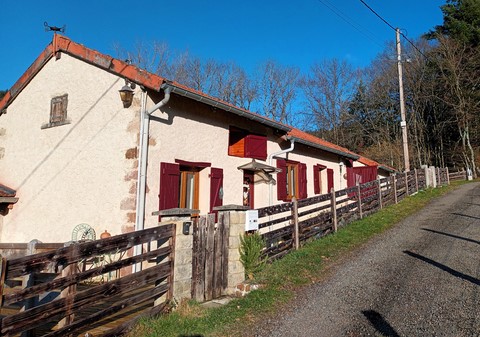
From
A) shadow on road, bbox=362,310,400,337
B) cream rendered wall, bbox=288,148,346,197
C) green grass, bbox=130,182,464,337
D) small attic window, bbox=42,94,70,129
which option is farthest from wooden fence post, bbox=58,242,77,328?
cream rendered wall, bbox=288,148,346,197

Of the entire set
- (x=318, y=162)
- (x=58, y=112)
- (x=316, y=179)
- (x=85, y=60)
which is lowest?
(x=316, y=179)

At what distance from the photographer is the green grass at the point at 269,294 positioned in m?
3.95

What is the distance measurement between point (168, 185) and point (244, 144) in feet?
10.7

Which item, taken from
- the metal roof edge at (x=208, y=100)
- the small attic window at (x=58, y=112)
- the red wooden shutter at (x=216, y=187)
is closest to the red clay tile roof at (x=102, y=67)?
the metal roof edge at (x=208, y=100)

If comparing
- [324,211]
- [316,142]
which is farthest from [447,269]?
[316,142]

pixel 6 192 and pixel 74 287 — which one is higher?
pixel 6 192

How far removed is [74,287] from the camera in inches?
133

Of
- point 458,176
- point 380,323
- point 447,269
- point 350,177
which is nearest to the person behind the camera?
point 380,323

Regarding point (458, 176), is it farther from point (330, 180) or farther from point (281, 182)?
point (281, 182)

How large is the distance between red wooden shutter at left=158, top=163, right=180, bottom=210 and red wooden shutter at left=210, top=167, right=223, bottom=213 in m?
1.14

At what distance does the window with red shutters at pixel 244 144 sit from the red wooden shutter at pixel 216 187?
0.99 meters

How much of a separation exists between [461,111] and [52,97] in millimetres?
27381

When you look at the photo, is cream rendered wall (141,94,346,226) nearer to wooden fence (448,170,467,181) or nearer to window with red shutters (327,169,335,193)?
window with red shutters (327,169,335,193)

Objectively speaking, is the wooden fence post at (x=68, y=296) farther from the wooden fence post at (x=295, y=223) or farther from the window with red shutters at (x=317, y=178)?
the window with red shutters at (x=317, y=178)
